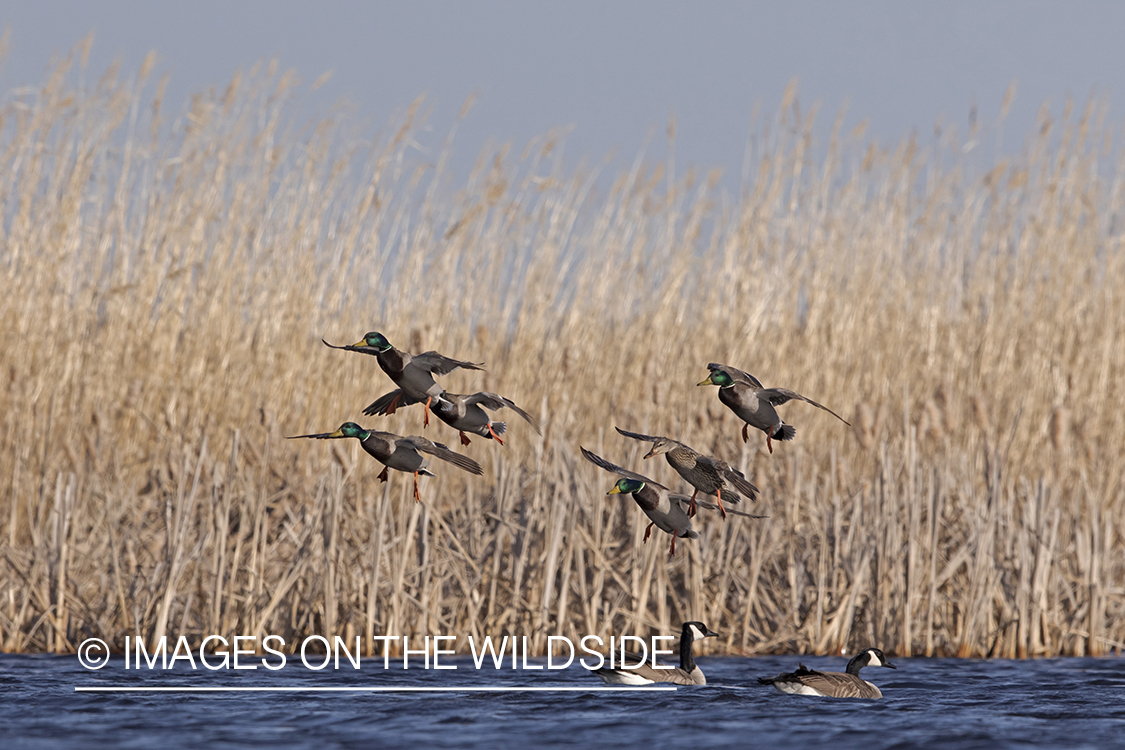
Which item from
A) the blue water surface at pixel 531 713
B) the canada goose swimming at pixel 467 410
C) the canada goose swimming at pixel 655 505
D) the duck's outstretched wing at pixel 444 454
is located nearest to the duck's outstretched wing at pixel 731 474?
the canada goose swimming at pixel 655 505

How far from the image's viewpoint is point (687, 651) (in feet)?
19.5

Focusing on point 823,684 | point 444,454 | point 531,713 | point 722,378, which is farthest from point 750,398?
point 823,684

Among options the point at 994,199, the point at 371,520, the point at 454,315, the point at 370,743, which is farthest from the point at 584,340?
the point at 370,743

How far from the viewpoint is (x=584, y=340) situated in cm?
802

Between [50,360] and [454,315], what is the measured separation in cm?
223

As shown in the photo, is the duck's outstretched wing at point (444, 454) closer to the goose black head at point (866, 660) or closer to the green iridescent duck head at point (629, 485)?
the green iridescent duck head at point (629, 485)


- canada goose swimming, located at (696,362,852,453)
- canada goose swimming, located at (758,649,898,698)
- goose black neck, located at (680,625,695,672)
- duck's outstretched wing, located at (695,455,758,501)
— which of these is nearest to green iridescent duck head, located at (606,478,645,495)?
duck's outstretched wing, located at (695,455,758,501)

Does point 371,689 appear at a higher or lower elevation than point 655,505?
lower

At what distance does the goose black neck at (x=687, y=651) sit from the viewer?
5848 mm

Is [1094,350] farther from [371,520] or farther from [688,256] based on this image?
[371,520]

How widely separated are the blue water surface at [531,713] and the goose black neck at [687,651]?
0.15m

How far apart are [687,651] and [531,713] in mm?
1061

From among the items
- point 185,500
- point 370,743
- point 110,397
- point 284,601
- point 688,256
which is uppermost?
point 688,256

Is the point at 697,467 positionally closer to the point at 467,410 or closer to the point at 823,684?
the point at 467,410
